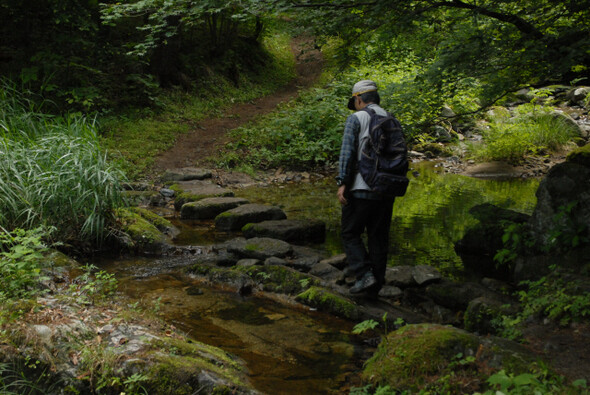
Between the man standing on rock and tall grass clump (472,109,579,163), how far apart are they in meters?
10.3

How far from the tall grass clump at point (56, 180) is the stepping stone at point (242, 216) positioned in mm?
2066

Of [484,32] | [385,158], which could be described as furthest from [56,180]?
[484,32]

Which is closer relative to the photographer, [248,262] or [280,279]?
[280,279]

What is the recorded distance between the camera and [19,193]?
5648 mm

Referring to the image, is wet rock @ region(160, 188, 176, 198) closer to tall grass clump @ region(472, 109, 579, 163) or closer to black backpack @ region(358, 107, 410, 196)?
black backpack @ region(358, 107, 410, 196)

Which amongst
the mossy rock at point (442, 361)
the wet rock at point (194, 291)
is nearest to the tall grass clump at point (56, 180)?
the wet rock at point (194, 291)

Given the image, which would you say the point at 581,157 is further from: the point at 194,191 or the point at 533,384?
the point at 194,191

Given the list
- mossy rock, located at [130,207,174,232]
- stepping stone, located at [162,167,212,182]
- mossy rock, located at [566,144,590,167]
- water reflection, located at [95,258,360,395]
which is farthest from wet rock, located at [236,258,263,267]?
stepping stone, located at [162,167,212,182]

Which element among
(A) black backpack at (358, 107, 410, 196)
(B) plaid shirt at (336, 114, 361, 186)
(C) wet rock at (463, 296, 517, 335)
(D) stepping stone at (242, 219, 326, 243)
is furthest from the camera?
(D) stepping stone at (242, 219, 326, 243)

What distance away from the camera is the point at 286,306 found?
5.09 m

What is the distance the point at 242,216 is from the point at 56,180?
310 centimetres

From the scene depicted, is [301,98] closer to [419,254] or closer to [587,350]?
[419,254]

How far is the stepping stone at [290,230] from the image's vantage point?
294 inches

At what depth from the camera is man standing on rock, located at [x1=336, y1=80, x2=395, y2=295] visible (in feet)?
15.6
